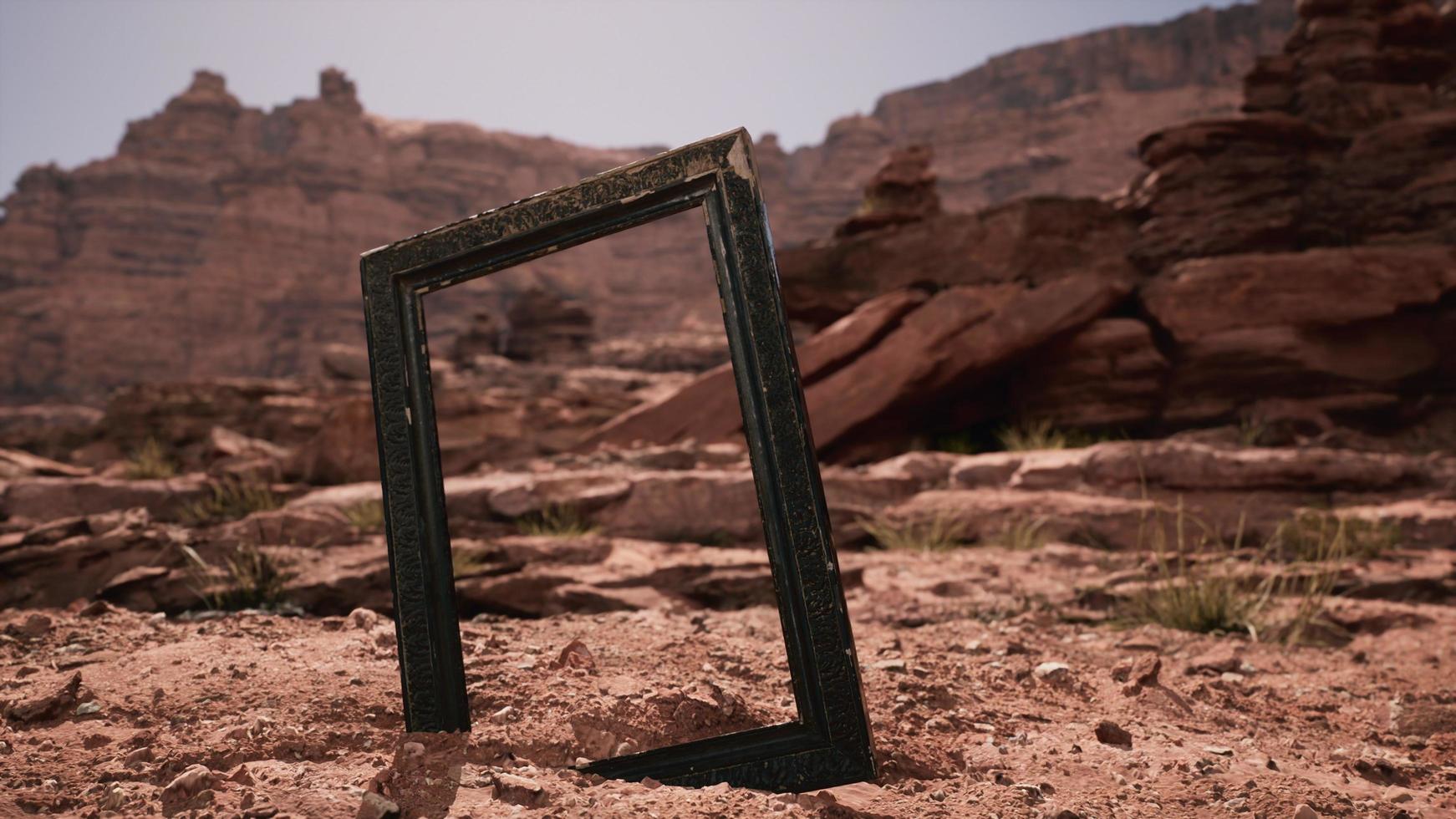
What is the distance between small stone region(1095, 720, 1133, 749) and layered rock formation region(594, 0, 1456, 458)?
258 inches

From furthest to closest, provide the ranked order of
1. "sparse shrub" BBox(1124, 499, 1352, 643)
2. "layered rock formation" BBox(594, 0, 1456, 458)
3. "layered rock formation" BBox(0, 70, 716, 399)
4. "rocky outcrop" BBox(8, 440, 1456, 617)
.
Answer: "layered rock formation" BBox(0, 70, 716, 399), "layered rock formation" BBox(594, 0, 1456, 458), "rocky outcrop" BBox(8, 440, 1456, 617), "sparse shrub" BBox(1124, 499, 1352, 643)

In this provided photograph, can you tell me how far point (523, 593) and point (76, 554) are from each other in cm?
213

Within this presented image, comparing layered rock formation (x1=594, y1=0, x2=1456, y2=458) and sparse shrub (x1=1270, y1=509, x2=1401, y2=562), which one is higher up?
layered rock formation (x1=594, y1=0, x2=1456, y2=458)

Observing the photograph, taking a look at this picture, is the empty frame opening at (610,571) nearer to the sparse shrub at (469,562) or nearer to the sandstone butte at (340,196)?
the sparse shrub at (469,562)

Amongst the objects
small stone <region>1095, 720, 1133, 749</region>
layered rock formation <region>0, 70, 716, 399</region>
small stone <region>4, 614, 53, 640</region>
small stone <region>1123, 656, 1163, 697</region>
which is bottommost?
small stone <region>1123, 656, 1163, 697</region>

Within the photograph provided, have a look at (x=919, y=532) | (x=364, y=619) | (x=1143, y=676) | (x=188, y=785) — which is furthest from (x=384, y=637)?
(x=919, y=532)

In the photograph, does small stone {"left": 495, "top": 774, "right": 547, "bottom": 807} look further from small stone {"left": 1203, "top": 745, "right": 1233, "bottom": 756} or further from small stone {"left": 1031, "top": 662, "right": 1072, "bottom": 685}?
small stone {"left": 1031, "top": 662, "right": 1072, "bottom": 685}

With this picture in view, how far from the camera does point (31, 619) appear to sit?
234cm

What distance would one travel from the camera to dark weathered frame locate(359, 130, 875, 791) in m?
1.33

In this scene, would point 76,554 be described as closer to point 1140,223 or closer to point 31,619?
point 31,619

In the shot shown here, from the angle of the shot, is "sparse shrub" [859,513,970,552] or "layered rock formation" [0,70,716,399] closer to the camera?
"sparse shrub" [859,513,970,552]

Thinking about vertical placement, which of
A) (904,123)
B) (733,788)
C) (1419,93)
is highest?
(904,123)

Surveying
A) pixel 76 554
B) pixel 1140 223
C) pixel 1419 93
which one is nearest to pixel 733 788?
pixel 76 554

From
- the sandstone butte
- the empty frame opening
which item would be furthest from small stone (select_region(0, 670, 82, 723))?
the sandstone butte
